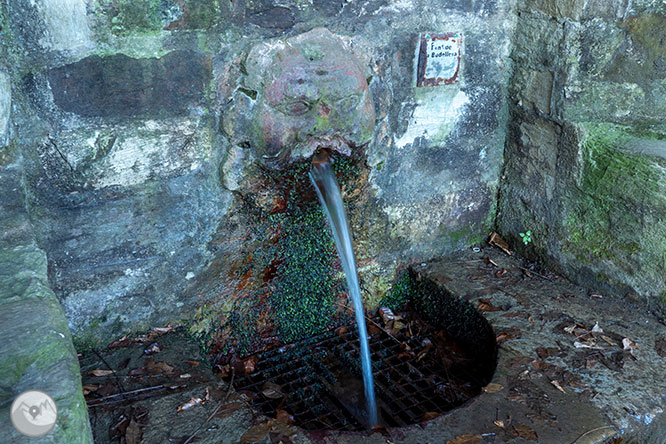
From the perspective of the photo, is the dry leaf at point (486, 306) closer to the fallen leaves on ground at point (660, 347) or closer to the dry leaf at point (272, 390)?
the fallen leaves on ground at point (660, 347)

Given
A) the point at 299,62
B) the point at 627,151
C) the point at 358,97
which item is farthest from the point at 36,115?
the point at 627,151

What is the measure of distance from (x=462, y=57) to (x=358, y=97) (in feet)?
2.47

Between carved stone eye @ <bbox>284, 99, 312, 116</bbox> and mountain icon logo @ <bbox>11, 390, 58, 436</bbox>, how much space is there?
5.23ft

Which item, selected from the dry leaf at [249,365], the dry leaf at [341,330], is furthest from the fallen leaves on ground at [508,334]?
the dry leaf at [249,365]

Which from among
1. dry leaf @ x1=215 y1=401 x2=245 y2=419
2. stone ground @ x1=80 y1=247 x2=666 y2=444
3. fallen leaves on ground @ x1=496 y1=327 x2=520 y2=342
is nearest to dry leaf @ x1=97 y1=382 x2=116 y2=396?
stone ground @ x1=80 y1=247 x2=666 y2=444

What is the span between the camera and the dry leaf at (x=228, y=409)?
7.26ft

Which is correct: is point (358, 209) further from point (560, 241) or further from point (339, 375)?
point (560, 241)

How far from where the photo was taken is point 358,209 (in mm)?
3123

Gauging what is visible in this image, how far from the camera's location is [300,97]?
8.33ft

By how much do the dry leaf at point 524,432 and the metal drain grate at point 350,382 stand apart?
0.49 m

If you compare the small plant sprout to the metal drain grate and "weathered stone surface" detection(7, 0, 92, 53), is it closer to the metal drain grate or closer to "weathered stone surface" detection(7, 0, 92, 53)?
the metal drain grate

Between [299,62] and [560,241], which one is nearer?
[299,62]

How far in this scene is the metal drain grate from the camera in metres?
2.76

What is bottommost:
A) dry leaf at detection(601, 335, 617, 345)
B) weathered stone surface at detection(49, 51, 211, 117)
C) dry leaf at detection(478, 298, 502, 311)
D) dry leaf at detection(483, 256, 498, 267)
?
dry leaf at detection(478, 298, 502, 311)
